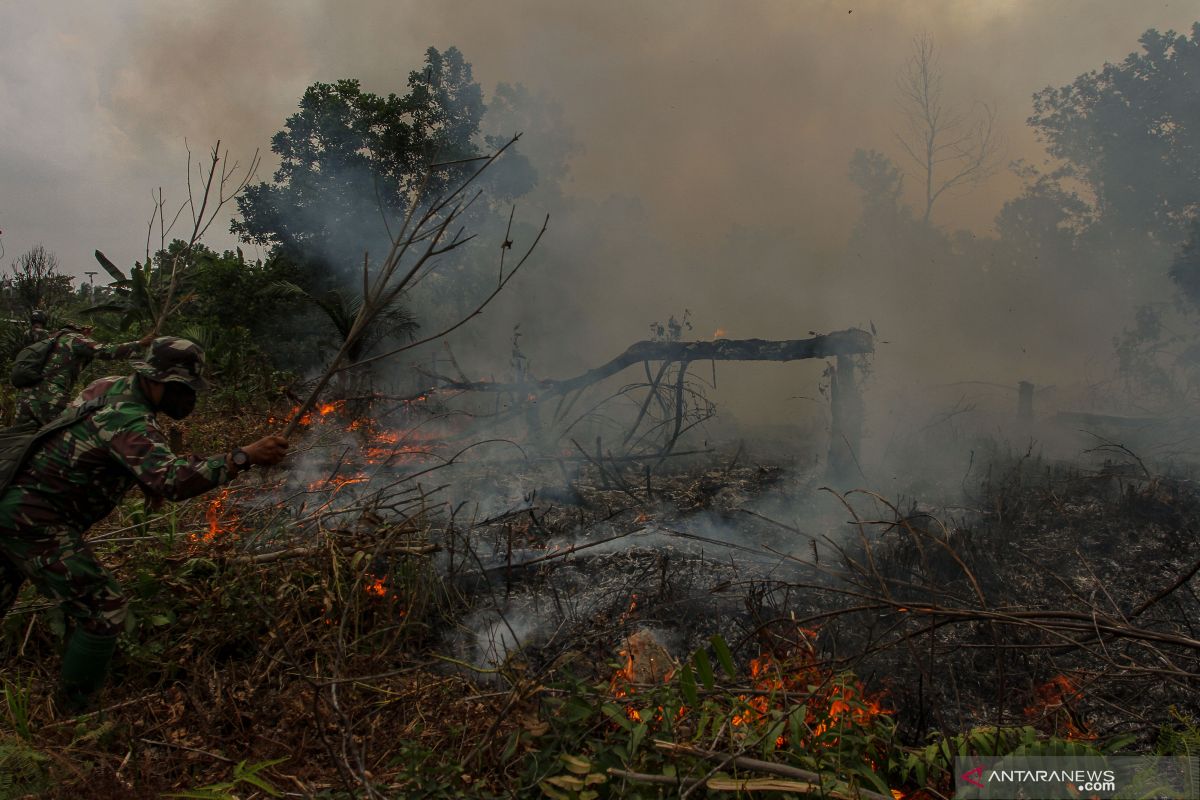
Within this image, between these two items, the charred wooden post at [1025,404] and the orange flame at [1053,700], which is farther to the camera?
the charred wooden post at [1025,404]

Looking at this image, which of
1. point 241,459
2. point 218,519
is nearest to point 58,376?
point 218,519

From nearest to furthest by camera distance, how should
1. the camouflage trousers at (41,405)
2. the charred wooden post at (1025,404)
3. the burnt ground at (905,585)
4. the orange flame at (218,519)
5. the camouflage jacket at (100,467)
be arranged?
the camouflage jacket at (100,467) < the burnt ground at (905,585) < the orange flame at (218,519) < the camouflage trousers at (41,405) < the charred wooden post at (1025,404)

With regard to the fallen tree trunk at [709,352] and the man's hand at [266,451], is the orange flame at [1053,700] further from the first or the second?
the fallen tree trunk at [709,352]

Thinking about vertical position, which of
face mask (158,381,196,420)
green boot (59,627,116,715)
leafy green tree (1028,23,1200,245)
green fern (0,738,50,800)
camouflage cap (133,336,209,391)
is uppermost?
leafy green tree (1028,23,1200,245)

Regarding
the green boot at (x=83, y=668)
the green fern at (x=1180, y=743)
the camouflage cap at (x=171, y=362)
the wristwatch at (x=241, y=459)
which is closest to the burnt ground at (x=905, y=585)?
the green fern at (x=1180, y=743)

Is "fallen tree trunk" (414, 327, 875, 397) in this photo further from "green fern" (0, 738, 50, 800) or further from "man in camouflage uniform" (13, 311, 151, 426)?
"green fern" (0, 738, 50, 800)

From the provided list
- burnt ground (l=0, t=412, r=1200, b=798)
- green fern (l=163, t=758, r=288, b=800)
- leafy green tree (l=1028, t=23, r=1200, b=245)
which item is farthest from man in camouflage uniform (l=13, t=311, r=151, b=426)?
leafy green tree (l=1028, t=23, r=1200, b=245)

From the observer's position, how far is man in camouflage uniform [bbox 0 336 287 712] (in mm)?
2992

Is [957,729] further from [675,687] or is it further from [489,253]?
[489,253]

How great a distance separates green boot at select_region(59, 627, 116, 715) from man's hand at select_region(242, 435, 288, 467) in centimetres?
115

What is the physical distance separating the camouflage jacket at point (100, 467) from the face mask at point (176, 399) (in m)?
0.08

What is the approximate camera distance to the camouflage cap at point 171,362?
3.19 meters

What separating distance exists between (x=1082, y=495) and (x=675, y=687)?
6976 mm

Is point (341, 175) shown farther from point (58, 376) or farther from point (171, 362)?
point (171, 362)
